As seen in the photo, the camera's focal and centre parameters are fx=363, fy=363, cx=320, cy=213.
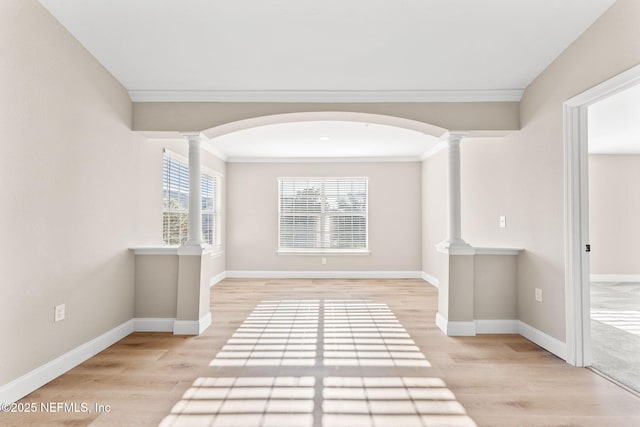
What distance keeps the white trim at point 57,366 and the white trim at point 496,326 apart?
353 cm

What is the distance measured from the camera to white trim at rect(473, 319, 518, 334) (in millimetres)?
3719

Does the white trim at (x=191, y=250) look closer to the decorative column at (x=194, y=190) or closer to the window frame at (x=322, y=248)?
the decorative column at (x=194, y=190)

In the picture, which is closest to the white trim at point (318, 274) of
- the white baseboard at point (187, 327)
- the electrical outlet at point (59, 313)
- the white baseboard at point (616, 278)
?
the white baseboard at point (616, 278)

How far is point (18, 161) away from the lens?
2244mm

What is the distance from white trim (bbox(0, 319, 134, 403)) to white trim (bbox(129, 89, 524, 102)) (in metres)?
2.34

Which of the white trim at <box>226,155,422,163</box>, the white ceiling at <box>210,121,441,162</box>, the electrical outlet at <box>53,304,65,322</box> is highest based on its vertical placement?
the white ceiling at <box>210,121,441,162</box>

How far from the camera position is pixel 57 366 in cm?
260

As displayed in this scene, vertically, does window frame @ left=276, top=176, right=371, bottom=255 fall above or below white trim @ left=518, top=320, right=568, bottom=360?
above

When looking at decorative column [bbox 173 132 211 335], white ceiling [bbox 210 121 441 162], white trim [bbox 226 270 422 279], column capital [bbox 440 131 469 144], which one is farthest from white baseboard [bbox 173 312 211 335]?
white trim [bbox 226 270 422 279]

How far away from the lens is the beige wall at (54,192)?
2.20 metres

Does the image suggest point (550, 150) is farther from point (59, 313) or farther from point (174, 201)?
point (174, 201)

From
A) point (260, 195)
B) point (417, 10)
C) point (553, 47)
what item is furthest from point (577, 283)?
point (260, 195)

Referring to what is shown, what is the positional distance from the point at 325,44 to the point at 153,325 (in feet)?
10.4

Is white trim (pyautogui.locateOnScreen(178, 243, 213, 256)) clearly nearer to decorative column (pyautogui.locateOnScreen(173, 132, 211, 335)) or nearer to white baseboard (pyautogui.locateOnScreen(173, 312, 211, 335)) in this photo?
decorative column (pyautogui.locateOnScreen(173, 132, 211, 335))
